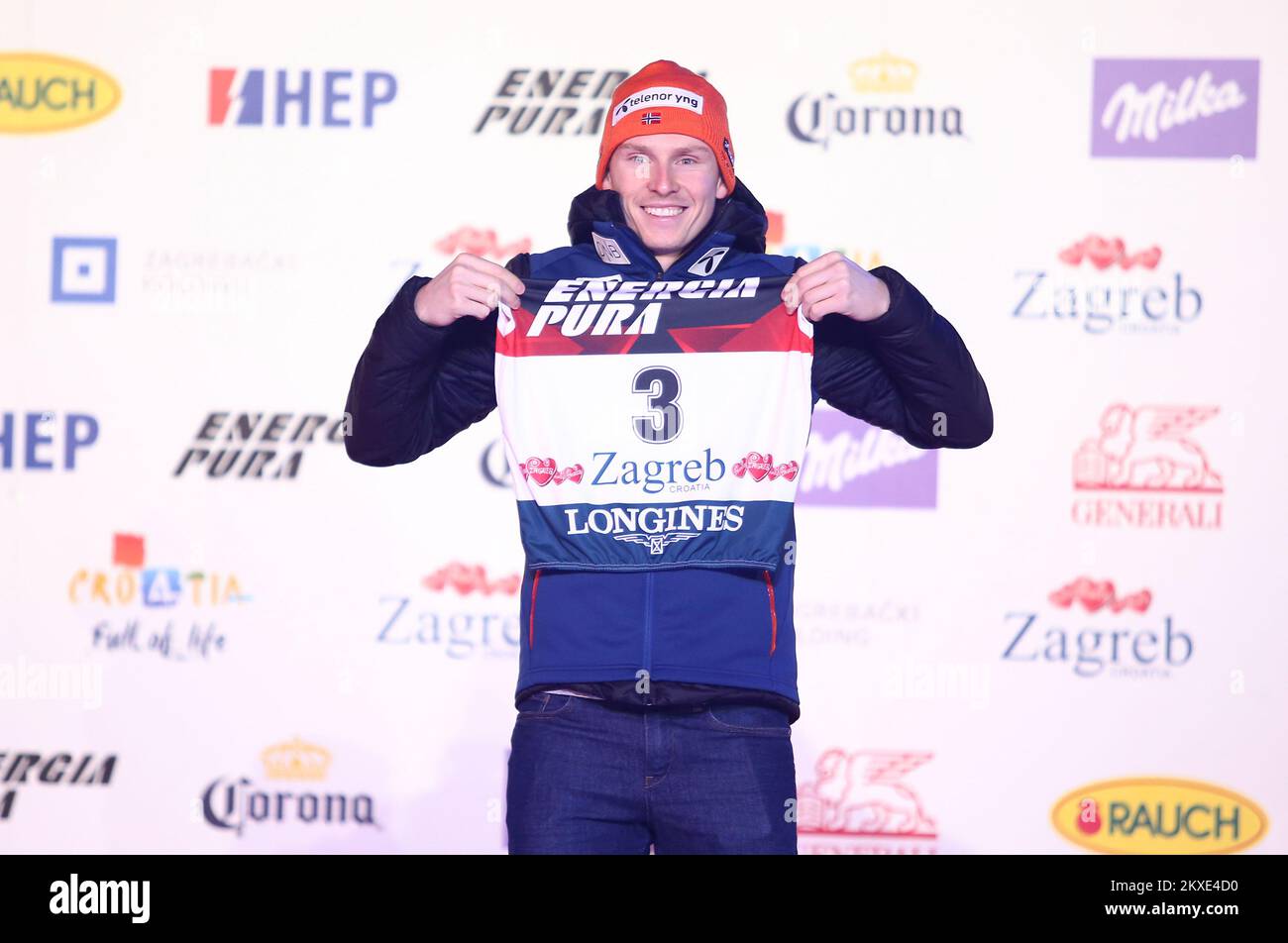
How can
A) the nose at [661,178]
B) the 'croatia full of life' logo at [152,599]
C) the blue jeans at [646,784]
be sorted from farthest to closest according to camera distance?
the 'croatia full of life' logo at [152,599]
the nose at [661,178]
the blue jeans at [646,784]

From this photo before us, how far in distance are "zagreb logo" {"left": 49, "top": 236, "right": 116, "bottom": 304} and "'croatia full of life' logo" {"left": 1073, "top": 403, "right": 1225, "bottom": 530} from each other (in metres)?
2.71

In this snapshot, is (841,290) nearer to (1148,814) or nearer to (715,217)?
(715,217)

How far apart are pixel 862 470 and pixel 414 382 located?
1.97 meters

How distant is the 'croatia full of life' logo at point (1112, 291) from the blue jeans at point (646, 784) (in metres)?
2.25

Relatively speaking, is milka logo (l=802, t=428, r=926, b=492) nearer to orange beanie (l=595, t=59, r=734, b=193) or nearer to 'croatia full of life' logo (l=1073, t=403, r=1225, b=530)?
'croatia full of life' logo (l=1073, t=403, r=1225, b=530)

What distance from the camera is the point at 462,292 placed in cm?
188

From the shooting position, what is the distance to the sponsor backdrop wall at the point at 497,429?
3633mm

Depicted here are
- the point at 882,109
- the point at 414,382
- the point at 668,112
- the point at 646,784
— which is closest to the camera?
the point at 646,784

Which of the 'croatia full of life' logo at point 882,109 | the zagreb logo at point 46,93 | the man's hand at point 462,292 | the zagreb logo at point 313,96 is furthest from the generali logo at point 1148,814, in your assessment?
the zagreb logo at point 46,93

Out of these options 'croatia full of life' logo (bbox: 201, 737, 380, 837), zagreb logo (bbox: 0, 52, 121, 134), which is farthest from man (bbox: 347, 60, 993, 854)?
zagreb logo (bbox: 0, 52, 121, 134)

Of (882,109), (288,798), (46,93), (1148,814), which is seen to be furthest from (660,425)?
(46,93)

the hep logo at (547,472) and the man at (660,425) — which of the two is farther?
the hep logo at (547,472)

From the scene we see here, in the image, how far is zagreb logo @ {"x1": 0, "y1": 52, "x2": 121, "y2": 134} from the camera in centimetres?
375

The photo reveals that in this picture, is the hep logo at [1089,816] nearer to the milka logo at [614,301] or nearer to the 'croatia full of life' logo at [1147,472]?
the 'croatia full of life' logo at [1147,472]
